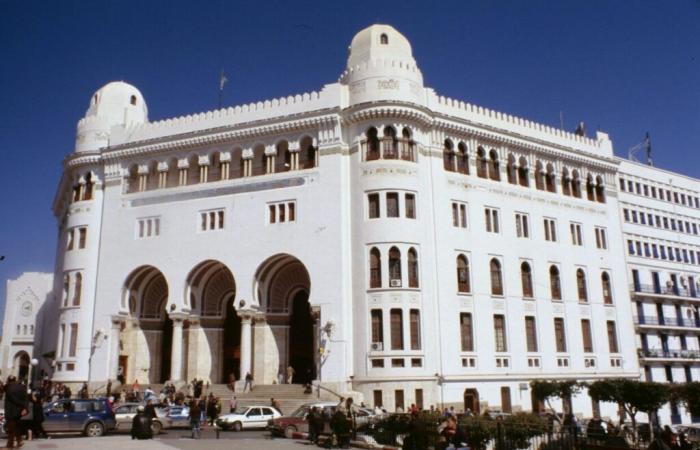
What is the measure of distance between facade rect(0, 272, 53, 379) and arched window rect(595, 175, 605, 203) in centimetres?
5752

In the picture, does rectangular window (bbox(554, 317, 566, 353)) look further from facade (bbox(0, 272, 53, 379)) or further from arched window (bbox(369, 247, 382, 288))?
facade (bbox(0, 272, 53, 379))

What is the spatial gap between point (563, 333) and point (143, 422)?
28214mm

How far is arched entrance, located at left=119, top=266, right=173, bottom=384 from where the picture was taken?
42.1 metres

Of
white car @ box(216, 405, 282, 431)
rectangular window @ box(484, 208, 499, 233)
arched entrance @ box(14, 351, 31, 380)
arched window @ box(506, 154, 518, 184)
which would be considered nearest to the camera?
white car @ box(216, 405, 282, 431)

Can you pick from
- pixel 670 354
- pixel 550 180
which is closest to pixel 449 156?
pixel 550 180

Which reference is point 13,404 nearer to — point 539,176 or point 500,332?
point 500,332

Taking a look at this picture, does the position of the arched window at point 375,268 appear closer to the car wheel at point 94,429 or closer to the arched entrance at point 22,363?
the car wheel at point 94,429

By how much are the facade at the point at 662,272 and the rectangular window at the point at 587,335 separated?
19.8 ft

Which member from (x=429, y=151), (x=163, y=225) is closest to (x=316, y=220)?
(x=429, y=151)

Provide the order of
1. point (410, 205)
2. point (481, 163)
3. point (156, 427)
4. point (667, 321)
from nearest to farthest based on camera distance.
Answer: point (156, 427)
point (410, 205)
point (481, 163)
point (667, 321)

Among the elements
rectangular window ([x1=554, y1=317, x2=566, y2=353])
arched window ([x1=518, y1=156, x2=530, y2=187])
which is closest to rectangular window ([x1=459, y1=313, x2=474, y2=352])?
rectangular window ([x1=554, y1=317, x2=566, y2=353])

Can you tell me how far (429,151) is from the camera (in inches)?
1551

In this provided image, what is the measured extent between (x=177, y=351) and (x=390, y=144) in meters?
18.1

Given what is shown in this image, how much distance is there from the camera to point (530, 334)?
40.2 m
